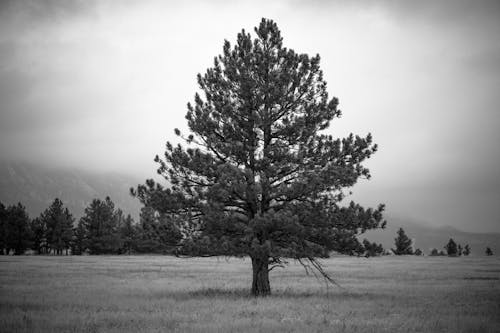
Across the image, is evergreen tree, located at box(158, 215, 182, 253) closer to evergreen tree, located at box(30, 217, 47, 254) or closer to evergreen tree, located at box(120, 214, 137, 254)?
evergreen tree, located at box(120, 214, 137, 254)

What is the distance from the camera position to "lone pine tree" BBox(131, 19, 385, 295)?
18625 mm

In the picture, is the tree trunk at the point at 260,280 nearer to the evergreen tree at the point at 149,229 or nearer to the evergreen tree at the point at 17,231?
the evergreen tree at the point at 149,229

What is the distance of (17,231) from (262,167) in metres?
90.2

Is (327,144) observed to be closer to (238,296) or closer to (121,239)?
(238,296)

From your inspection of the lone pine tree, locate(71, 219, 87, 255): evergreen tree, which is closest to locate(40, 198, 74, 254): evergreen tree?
locate(71, 219, 87, 255): evergreen tree

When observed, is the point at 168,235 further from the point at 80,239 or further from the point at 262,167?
the point at 80,239

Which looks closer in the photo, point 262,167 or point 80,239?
point 262,167

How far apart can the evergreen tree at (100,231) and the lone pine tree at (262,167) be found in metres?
81.4

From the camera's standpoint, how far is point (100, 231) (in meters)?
96.5

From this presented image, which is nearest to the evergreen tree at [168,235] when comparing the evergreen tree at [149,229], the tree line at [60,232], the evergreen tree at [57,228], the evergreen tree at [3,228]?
the evergreen tree at [149,229]

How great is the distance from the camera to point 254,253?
18.1m

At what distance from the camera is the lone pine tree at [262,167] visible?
18.6m

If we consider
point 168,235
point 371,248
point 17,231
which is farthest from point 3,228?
point 371,248

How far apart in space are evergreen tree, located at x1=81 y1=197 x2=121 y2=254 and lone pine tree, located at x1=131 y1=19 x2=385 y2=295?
267 feet
